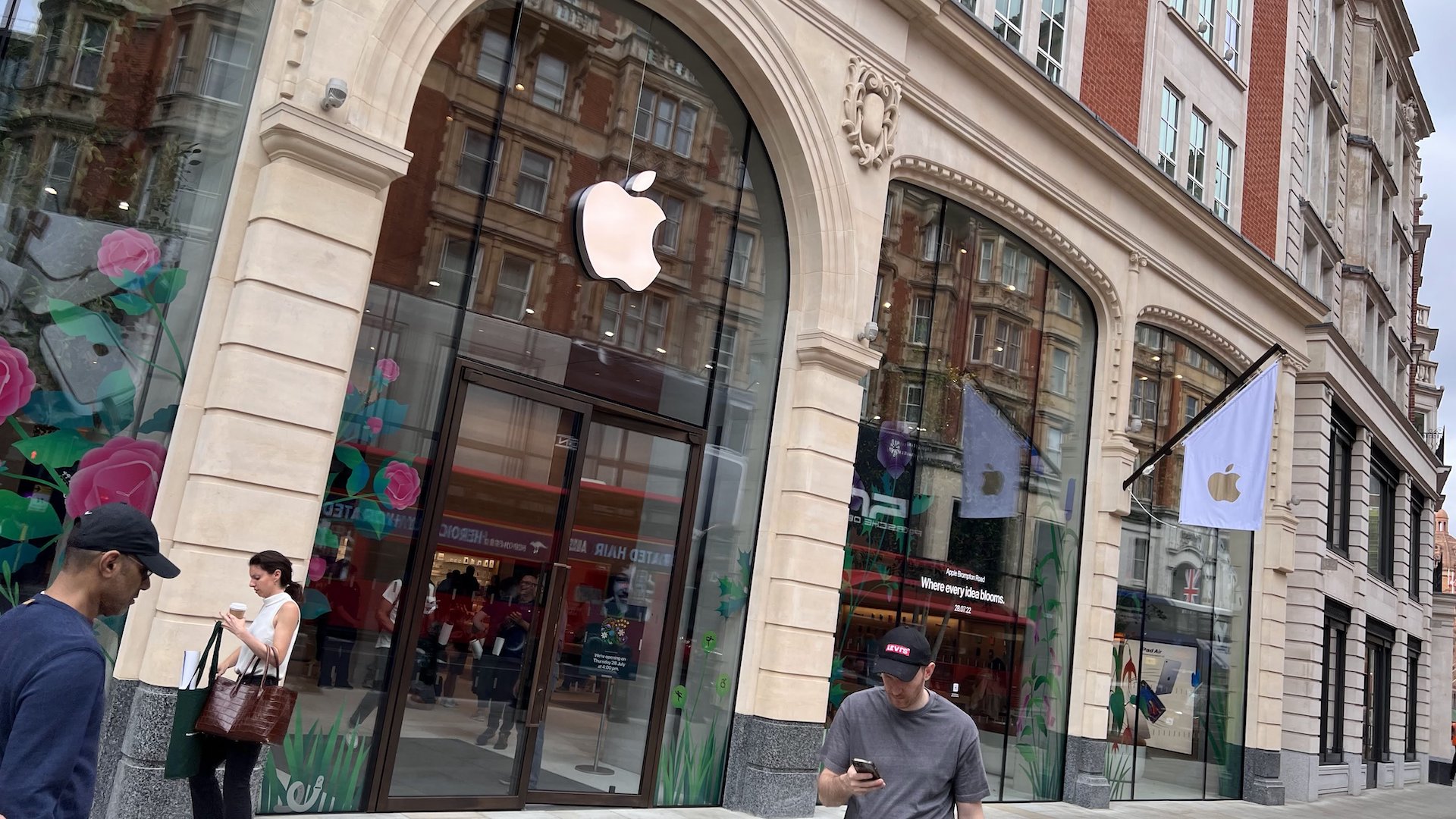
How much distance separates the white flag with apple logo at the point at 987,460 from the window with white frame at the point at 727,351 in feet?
12.2

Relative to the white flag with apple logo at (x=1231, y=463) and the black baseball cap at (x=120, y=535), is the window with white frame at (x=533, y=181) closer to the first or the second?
the black baseball cap at (x=120, y=535)

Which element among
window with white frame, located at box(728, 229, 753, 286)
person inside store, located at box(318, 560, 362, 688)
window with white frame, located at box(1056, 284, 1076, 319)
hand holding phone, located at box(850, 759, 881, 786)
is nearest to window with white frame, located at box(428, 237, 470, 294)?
person inside store, located at box(318, 560, 362, 688)

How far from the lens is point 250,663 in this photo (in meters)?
5.93

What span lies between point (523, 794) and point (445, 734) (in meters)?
0.92

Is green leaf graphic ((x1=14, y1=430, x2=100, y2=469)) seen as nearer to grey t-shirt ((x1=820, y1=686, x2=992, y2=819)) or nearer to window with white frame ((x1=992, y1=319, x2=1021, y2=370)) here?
grey t-shirt ((x1=820, y1=686, x2=992, y2=819))

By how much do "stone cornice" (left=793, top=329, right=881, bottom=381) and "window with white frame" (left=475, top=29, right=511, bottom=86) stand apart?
3913 millimetres

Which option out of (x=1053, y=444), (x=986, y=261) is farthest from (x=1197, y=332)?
(x=986, y=261)

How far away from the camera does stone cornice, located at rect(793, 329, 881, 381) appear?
10875 millimetres

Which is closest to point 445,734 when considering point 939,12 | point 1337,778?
point 939,12

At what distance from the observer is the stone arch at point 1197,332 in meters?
16.6

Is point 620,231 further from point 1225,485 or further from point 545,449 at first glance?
point 1225,485

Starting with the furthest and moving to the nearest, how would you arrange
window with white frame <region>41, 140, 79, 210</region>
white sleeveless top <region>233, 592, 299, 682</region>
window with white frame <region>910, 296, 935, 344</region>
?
window with white frame <region>910, 296, 935, 344</region> → window with white frame <region>41, 140, 79, 210</region> → white sleeveless top <region>233, 592, 299, 682</region>

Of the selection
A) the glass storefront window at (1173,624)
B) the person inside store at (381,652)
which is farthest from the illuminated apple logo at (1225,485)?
the person inside store at (381,652)

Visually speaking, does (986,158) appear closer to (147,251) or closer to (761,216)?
(761,216)
